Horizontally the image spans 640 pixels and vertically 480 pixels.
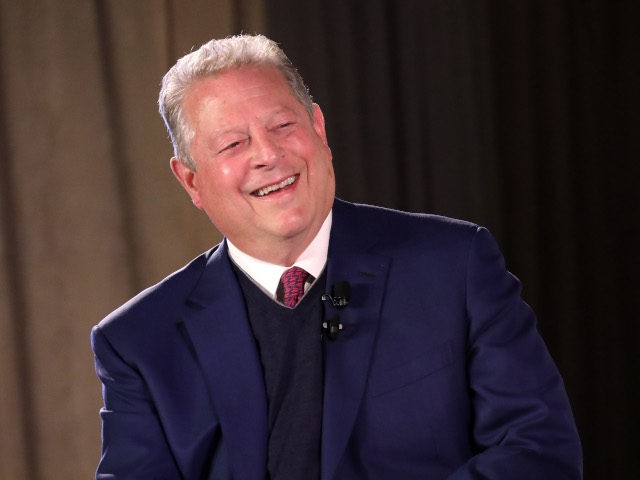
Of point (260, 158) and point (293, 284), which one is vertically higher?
point (260, 158)

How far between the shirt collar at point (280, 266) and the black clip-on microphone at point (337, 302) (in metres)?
0.15

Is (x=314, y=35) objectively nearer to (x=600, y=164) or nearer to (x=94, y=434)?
(x=600, y=164)

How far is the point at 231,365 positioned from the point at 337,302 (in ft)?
0.99

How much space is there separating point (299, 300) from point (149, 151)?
1809mm

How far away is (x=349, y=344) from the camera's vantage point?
6.75ft

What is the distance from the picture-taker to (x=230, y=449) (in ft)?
6.82

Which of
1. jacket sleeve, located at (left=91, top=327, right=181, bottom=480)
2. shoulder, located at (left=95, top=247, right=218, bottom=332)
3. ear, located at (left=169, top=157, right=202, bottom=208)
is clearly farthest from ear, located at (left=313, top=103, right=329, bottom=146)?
jacket sleeve, located at (left=91, top=327, right=181, bottom=480)

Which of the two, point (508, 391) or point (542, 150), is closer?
point (508, 391)

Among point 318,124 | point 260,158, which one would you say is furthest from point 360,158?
point 260,158

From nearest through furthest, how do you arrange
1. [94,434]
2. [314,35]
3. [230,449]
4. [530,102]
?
[230,449] → [94,434] → [314,35] → [530,102]

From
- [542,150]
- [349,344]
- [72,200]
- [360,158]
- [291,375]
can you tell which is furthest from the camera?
[542,150]

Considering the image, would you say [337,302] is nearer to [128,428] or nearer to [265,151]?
[265,151]

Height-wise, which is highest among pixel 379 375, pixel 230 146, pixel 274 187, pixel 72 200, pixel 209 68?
pixel 209 68

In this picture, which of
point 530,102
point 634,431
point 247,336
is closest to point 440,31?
point 530,102
